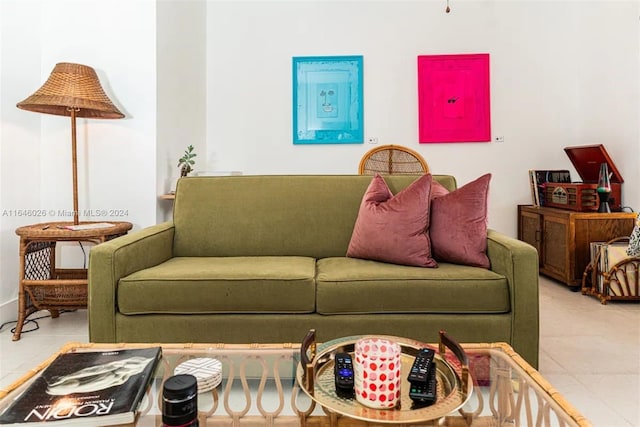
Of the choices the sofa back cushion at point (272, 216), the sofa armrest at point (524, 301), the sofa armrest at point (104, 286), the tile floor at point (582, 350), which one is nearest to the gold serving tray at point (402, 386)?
the sofa armrest at point (524, 301)

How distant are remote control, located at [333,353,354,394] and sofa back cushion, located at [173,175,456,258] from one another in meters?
1.20

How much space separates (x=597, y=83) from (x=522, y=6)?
97cm

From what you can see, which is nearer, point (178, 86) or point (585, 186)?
point (585, 186)

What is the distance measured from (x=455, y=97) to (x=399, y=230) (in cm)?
244

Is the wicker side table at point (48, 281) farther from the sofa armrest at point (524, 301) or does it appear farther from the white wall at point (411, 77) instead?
the sofa armrest at point (524, 301)

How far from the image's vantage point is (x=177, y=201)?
2.25 meters

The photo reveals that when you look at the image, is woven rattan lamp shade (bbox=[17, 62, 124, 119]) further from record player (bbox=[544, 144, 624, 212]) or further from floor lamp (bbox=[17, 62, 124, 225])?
record player (bbox=[544, 144, 624, 212])

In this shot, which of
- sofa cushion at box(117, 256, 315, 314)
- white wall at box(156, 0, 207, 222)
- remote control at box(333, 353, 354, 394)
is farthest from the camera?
white wall at box(156, 0, 207, 222)

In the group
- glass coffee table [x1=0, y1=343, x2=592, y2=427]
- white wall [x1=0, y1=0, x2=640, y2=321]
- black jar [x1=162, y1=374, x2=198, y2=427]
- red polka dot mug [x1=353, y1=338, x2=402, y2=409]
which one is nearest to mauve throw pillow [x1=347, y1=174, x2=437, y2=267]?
glass coffee table [x1=0, y1=343, x2=592, y2=427]

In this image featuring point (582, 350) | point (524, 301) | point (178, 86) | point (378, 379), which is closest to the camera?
point (378, 379)

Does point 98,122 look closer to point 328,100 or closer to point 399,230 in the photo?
point 328,100

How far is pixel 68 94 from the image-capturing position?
7.23ft

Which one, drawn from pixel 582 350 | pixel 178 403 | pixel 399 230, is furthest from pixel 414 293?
pixel 178 403

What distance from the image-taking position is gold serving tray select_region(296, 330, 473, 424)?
823 millimetres
